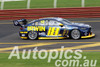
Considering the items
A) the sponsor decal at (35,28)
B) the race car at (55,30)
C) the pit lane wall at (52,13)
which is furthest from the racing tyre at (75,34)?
the pit lane wall at (52,13)

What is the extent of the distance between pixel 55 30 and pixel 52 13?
778 cm

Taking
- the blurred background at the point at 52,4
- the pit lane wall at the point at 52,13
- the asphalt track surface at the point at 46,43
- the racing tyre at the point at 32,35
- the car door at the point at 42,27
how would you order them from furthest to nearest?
1. the blurred background at the point at 52,4
2. the pit lane wall at the point at 52,13
3. the racing tyre at the point at 32,35
4. the car door at the point at 42,27
5. the asphalt track surface at the point at 46,43

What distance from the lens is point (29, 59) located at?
11938 millimetres

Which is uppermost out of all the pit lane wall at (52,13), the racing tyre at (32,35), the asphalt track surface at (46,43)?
the pit lane wall at (52,13)

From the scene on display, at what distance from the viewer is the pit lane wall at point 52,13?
2488 centimetres

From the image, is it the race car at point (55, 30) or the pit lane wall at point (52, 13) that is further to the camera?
the pit lane wall at point (52, 13)

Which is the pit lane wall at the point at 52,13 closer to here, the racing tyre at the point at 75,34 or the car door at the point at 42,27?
the car door at the point at 42,27

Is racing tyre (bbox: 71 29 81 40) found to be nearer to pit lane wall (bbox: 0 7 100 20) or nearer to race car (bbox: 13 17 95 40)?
race car (bbox: 13 17 95 40)

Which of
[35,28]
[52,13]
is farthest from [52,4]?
[35,28]

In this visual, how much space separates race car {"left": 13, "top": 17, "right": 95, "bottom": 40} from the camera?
17.5 meters

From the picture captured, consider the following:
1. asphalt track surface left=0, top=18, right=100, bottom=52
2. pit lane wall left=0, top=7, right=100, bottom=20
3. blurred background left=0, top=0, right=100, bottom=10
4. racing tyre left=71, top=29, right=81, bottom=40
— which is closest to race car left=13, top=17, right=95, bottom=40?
racing tyre left=71, top=29, right=81, bottom=40

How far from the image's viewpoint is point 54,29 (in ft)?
59.1

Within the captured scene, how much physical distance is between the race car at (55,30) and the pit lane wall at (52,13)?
692 centimetres

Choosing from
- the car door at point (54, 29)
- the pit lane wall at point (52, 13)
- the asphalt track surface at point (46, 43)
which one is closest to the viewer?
the asphalt track surface at point (46, 43)
